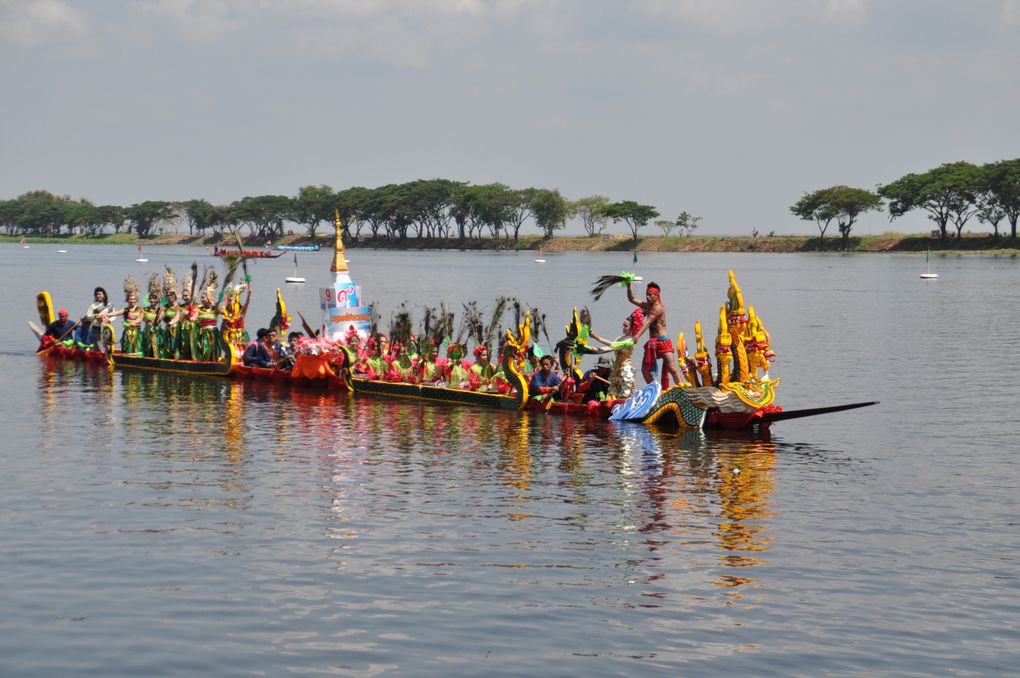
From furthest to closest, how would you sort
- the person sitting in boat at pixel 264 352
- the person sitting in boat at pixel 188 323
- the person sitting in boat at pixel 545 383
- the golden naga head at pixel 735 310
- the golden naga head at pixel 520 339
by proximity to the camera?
the person sitting in boat at pixel 188 323 → the person sitting in boat at pixel 264 352 → the golden naga head at pixel 520 339 → the person sitting in boat at pixel 545 383 → the golden naga head at pixel 735 310

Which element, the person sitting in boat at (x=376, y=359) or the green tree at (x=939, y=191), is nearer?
the person sitting in boat at (x=376, y=359)

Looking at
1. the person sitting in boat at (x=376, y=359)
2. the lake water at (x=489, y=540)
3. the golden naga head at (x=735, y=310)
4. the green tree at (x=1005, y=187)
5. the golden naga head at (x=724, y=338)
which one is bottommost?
the lake water at (x=489, y=540)

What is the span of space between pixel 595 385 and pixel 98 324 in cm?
2197

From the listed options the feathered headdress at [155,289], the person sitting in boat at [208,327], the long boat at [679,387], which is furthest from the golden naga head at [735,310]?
the feathered headdress at [155,289]

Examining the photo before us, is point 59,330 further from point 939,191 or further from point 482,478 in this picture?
point 939,191

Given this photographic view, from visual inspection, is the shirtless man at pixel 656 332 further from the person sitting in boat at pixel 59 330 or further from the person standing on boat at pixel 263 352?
the person sitting in boat at pixel 59 330

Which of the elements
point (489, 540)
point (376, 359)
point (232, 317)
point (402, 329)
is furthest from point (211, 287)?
point (489, 540)

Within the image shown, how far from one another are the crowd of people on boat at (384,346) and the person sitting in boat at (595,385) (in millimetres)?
23

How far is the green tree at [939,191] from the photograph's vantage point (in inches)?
5881

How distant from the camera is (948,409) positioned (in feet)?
113

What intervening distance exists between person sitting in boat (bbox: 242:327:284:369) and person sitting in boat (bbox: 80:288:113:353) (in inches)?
293

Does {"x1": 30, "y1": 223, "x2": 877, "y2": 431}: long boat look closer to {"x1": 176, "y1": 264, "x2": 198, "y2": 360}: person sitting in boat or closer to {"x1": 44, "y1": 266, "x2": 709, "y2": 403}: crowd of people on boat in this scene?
{"x1": 44, "y1": 266, "x2": 709, "y2": 403}: crowd of people on boat

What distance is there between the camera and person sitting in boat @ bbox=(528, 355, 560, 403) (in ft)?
100

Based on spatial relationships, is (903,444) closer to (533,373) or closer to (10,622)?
(533,373)
